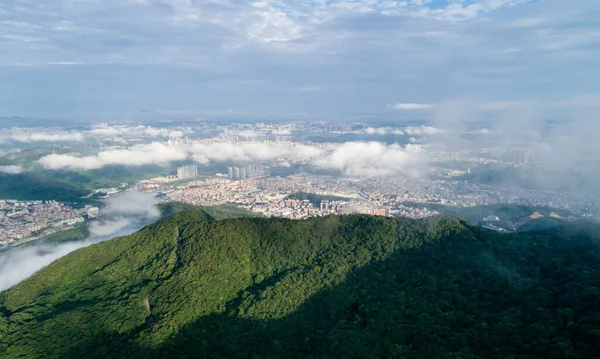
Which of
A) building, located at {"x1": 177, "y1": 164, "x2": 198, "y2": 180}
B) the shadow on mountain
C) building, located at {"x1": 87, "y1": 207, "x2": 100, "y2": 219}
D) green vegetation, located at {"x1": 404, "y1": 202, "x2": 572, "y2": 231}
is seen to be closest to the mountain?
the shadow on mountain

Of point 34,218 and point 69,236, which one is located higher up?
point 69,236

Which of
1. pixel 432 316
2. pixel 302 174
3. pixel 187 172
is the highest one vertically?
pixel 432 316

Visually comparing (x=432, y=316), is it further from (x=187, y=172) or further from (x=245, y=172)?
(x=187, y=172)

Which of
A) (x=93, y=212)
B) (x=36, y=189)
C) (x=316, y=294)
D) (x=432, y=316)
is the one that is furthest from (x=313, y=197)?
(x=36, y=189)

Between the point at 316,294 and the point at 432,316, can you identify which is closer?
the point at 432,316

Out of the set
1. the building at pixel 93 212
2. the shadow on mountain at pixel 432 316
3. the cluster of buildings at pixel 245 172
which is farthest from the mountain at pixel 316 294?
A: the cluster of buildings at pixel 245 172

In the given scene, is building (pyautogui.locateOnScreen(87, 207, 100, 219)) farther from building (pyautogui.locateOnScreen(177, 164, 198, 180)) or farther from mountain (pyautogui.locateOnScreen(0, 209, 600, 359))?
building (pyautogui.locateOnScreen(177, 164, 198, 180))

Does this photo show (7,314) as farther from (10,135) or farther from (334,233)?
(10,135)
